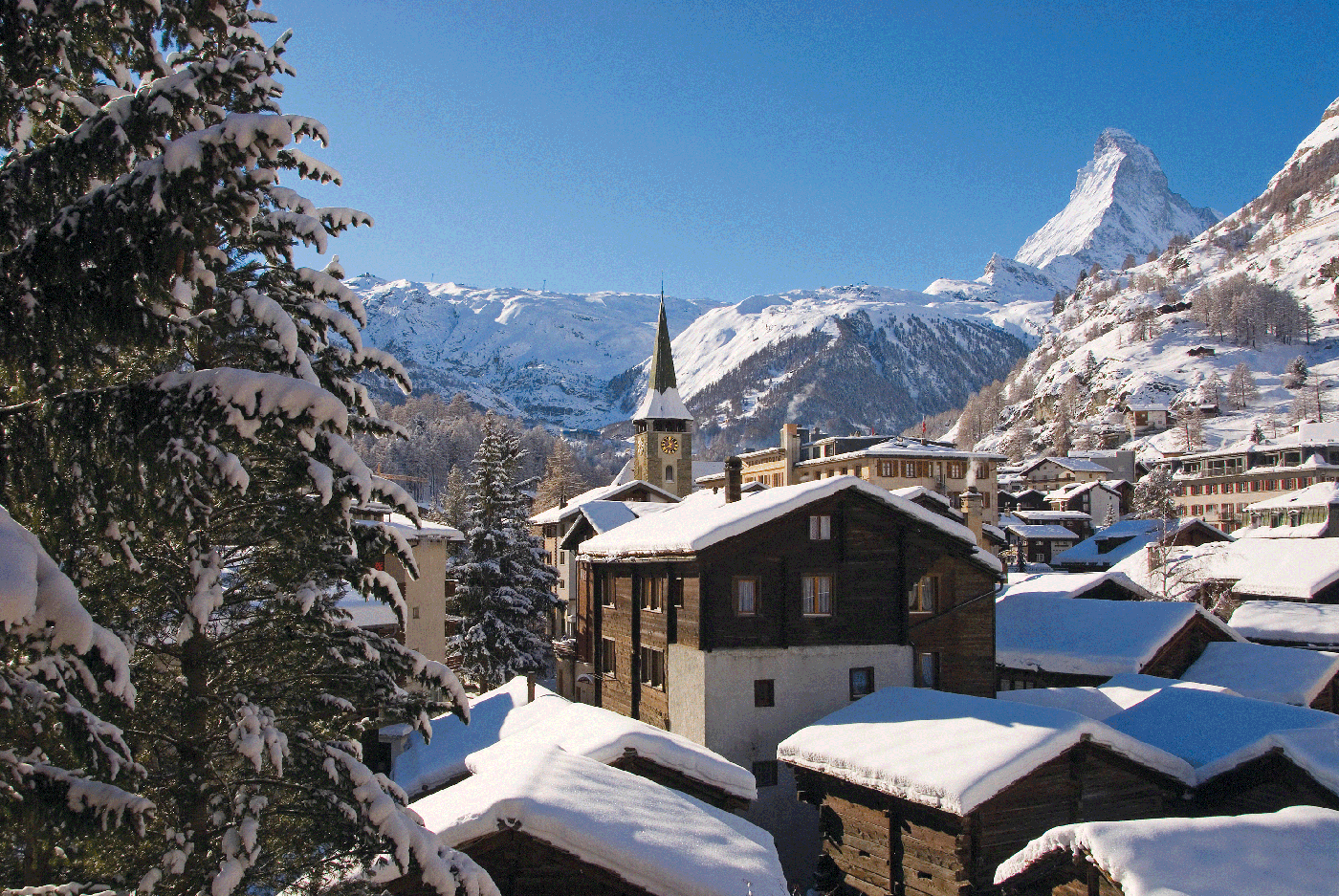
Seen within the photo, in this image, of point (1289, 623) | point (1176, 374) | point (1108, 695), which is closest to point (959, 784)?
point (1108, 695)

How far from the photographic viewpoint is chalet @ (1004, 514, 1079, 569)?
282 ft

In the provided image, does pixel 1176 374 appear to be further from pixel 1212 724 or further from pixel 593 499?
pixel 1212 724

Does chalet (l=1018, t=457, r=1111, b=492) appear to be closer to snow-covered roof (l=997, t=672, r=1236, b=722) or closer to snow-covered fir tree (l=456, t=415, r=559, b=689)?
snow-covered fir tree (l=456, t=415, r=559, b=689)

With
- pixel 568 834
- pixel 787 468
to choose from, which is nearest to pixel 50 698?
pixel 568 834

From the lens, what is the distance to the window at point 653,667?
81.4 feet

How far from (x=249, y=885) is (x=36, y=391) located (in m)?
4.97

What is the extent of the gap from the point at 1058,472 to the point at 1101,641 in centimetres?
10500

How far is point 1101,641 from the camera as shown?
29.0 metres

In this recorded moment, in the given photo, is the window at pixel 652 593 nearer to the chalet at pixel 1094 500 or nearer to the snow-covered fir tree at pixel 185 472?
the snow-covered fir tree at pixel 185 472

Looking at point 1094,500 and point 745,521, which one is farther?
point 1094,500

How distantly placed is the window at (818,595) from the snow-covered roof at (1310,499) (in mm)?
61067

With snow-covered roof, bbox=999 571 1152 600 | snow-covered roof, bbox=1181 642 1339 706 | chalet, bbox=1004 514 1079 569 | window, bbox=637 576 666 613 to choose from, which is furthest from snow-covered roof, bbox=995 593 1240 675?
chalet, bbox=1004 514 1079 569

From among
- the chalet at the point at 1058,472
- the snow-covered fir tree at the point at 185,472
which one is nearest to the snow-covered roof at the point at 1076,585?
the snow-covered fir tree at the point at 185,472

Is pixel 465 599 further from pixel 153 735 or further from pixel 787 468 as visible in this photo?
pixel 787 468
